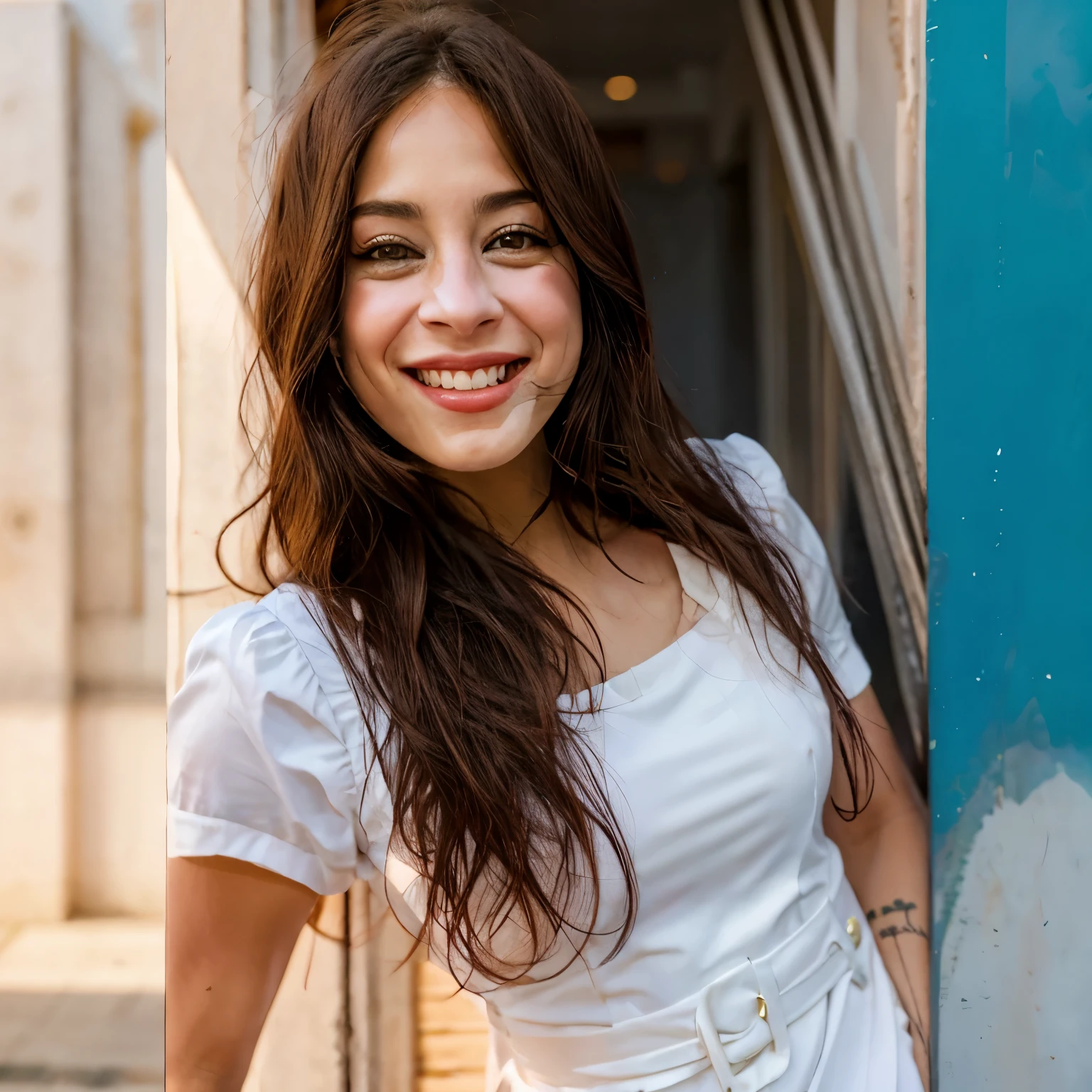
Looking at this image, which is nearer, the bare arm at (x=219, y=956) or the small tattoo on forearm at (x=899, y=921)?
the bare arm at (x=219, y=956)

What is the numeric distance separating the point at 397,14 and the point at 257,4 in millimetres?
342

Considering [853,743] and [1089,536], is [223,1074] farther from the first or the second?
[1089,536]

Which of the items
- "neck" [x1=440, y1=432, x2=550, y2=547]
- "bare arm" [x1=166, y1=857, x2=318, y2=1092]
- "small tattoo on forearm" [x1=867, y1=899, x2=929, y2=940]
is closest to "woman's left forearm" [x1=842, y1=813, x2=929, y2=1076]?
"small tattoo on forearm" [x1=867, y1=899, x2=929, y2=940]

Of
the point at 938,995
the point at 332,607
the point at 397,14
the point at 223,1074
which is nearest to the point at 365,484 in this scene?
the point at 332,607

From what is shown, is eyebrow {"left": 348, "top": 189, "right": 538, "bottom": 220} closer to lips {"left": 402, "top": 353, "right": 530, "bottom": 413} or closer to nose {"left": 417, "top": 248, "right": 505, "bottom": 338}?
nose {"left": 417, "top": 248, "right": 505, "bottom": 338}

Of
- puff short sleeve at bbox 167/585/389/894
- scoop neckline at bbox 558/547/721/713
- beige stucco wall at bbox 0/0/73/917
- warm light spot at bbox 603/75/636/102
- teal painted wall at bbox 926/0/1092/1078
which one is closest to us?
beige stucco wall at bbox 0/0/73/917

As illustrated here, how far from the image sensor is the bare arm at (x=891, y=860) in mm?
1286

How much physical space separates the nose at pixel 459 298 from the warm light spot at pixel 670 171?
0.81 metres

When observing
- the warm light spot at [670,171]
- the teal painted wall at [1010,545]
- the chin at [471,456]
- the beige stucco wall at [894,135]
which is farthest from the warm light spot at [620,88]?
the chin at [471,456]

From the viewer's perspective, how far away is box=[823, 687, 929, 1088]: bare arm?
4.22 feet

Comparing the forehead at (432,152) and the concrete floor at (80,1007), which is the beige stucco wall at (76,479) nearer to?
the concrete floor at (80,1007)

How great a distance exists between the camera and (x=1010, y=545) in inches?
51.4

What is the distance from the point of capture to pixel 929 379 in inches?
51.5

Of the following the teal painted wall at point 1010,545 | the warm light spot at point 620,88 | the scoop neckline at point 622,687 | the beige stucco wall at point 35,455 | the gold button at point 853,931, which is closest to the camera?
the beige stucco wall at point 35,455
